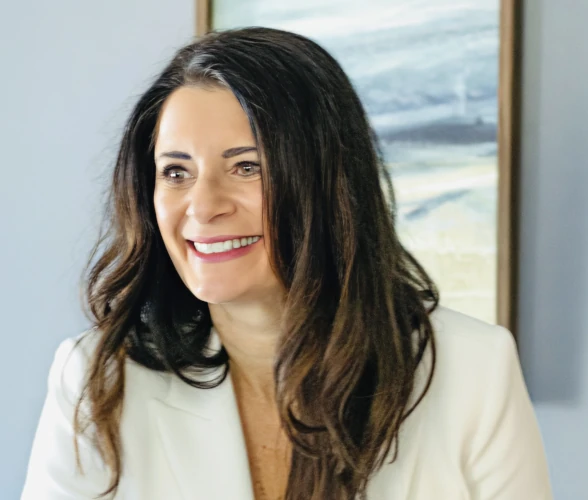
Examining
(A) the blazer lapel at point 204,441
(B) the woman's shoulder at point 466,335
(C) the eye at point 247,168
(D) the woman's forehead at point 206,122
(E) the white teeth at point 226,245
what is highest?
(D) the woman's forehead at point 206,122

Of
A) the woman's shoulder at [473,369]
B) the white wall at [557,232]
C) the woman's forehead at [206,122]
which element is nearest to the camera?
the woman's forehead at [206,122]

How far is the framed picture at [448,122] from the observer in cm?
145

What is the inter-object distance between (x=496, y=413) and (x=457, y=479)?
0.12 metres

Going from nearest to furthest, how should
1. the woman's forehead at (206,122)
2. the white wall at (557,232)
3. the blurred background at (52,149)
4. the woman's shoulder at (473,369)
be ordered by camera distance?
the woman's forehead at (206,122), the woman's shoulder at (473,369), the white wall at (557,232), the blurred background at (52,149)

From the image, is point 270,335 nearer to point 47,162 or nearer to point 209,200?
point 209,200

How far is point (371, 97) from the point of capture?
1.57m

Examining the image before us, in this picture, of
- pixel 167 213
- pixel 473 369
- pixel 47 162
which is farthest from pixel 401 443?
pixel 47 162

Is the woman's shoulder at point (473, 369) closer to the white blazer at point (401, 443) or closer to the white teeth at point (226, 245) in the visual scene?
the white blazer at point (401, 443)

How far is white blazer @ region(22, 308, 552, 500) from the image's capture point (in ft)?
4.00

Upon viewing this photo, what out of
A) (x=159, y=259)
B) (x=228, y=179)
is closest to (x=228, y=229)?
(x=228, y=179)

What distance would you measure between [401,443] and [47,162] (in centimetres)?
109

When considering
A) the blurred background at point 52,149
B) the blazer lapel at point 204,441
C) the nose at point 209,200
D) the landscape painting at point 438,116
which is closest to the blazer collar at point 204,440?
the blazer lapel at point 204,441

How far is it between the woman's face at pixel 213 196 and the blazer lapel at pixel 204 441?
0.67ft

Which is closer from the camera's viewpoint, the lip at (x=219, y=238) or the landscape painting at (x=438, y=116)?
the lip at (x=219, y=238)
